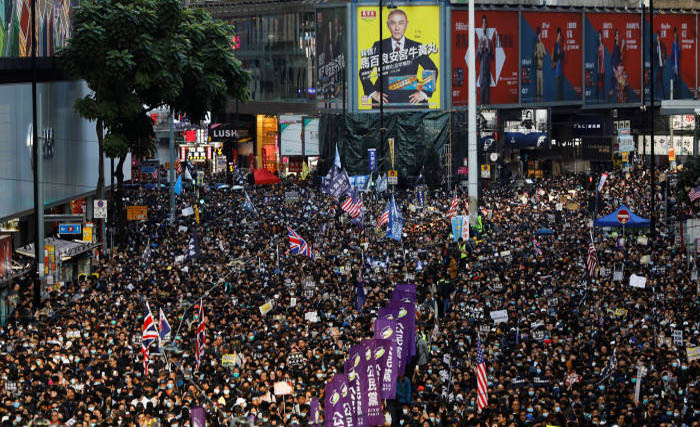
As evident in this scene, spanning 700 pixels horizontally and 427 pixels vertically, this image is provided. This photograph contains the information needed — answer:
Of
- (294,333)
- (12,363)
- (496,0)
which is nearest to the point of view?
(12,363)

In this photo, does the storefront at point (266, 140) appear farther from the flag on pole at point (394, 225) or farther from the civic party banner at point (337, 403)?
the civic party banner at point (337, 403)

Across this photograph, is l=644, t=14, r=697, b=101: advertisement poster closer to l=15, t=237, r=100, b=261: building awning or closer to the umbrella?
the umbrella

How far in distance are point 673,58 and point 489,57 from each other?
18315mm

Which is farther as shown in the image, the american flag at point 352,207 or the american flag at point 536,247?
the american flag at point 352,207

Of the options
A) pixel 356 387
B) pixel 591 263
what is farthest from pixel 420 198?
pixel 356 387

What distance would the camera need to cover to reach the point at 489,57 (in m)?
85.7

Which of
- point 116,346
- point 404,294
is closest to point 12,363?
point 116,346

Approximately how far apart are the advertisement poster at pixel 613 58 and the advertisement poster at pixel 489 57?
24.7 feet

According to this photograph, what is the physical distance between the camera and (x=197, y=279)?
37125 mm

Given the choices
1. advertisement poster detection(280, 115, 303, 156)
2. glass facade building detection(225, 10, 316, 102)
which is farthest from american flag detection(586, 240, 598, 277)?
glass facade building detection(225, 10, 316, 102)

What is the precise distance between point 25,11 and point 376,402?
26052 mm

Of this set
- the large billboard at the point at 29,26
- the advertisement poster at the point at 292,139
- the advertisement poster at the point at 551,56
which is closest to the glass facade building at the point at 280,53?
the advertisement poster at the point at 292,139

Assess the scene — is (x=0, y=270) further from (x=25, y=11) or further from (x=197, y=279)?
(x=25, y=11)

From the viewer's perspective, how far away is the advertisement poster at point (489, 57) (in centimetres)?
8438
